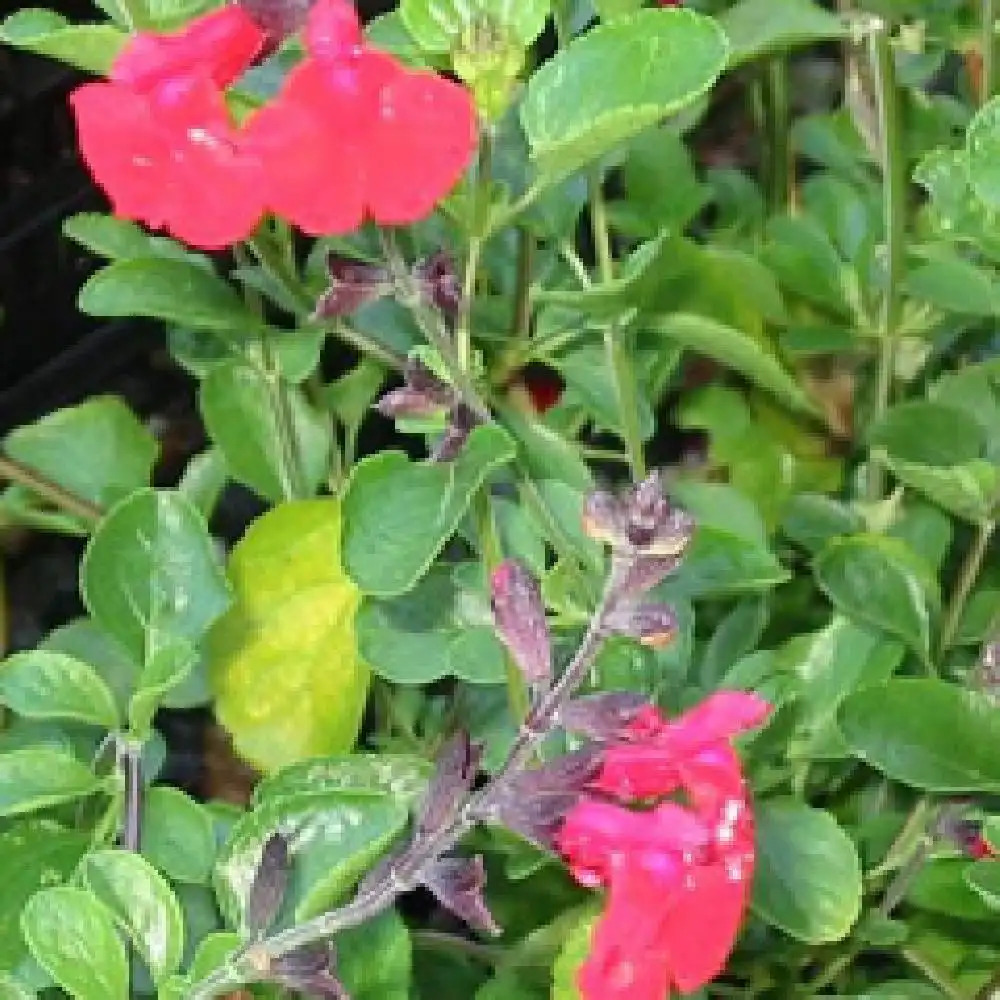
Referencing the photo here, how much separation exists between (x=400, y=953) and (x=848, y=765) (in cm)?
→ 38

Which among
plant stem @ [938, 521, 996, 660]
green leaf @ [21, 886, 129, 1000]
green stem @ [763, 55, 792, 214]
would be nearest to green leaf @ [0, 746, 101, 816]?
green leaf @ [21, 886, 129, 1000]

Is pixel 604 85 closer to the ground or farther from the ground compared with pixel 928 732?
farther from the ground

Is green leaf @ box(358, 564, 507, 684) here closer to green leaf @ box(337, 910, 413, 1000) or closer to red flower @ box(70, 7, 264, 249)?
green leaf @ box(337, 910, 413, 1000)

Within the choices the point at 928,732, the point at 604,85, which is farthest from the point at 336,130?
the point at 928,732

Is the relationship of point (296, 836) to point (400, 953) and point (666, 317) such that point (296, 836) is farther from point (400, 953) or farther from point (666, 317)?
point (666, 317)

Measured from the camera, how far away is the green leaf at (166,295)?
92 cm

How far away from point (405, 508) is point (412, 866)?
0.18 metres

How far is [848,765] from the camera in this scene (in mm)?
1047

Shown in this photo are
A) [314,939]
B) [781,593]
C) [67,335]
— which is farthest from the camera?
[67,335]

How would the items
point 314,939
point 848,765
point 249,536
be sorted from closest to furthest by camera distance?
1. point 314,939
2. point 249,536
3. point 848,765

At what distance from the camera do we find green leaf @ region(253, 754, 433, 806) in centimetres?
75

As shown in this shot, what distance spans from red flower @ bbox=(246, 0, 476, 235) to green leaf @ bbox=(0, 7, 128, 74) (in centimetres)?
13

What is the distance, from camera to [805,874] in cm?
85

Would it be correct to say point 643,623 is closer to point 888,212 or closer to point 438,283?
point 438,283
